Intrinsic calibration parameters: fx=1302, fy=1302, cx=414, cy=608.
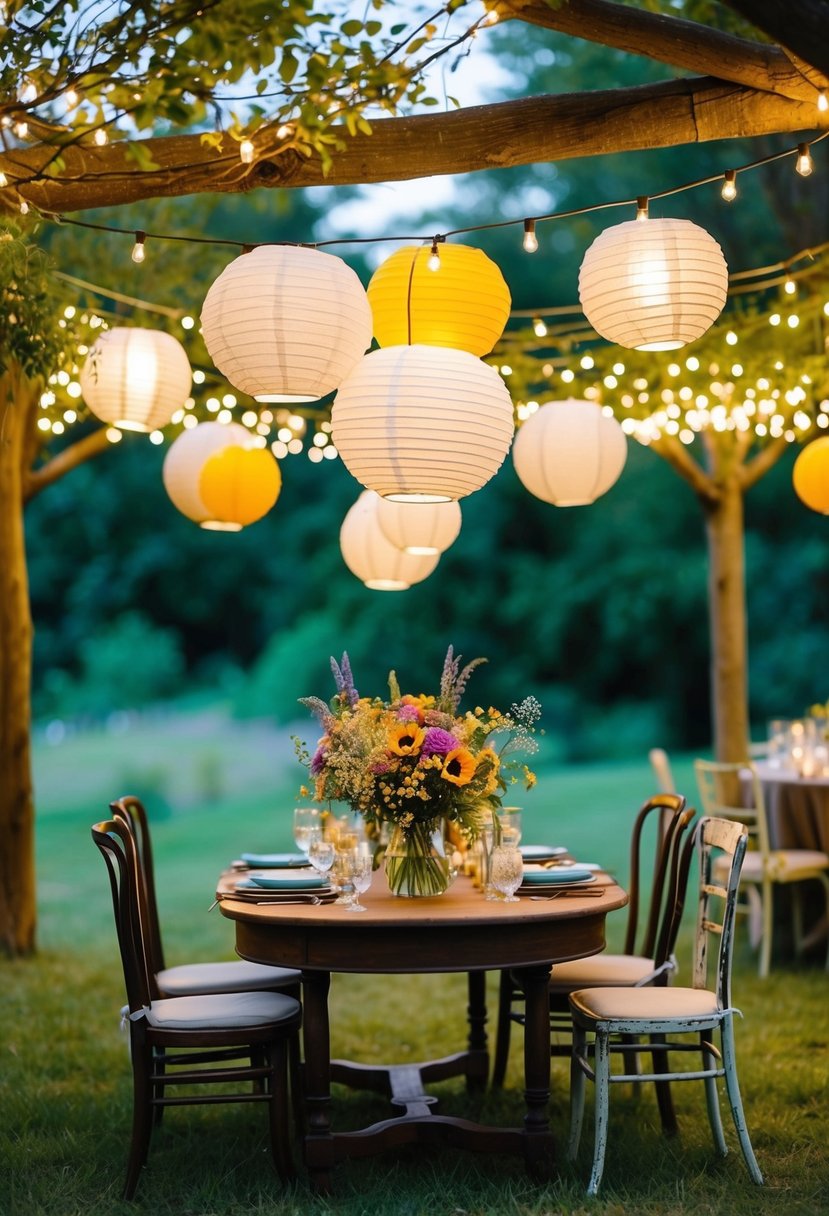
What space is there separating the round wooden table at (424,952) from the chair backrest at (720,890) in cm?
29

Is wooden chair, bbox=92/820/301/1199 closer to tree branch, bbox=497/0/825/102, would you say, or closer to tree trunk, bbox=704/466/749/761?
tree branch, bbox=497/0/825/102

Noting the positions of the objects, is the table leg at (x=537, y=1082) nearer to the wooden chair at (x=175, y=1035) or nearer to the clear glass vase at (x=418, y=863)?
the clear glass vase at (x=418, y=863)

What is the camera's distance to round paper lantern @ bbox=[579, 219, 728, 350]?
346 centimetres

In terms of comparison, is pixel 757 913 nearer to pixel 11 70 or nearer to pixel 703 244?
pixel 703 244

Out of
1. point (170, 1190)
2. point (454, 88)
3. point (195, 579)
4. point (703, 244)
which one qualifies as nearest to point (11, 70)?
point (454, 88)

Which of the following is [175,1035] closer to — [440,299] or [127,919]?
[127,919]

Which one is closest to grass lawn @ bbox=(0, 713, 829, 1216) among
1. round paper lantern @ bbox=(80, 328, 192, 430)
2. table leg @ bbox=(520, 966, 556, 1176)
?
table leg @ bbox=(520, 966, 556, 1176)

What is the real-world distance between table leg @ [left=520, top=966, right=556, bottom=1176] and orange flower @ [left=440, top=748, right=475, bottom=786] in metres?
0.52

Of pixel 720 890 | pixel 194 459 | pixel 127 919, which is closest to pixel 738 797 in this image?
pixel 720 890

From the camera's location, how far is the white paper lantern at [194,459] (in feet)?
16.7

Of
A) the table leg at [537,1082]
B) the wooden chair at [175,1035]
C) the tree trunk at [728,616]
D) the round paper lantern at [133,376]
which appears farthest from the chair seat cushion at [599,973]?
the tree trunk at [728,616]

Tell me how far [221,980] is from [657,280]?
242 cm

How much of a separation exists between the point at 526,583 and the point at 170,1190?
14244 mm

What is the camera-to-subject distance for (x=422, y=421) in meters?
3.20
